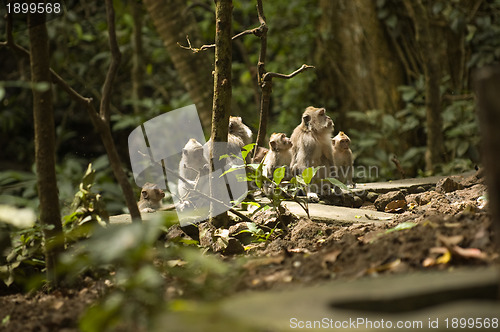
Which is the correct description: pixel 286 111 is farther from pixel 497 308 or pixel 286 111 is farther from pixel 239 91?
pixel 497 308

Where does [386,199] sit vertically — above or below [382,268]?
below

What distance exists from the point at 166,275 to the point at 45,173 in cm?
105

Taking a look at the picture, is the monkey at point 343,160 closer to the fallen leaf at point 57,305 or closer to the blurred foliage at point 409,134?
the blurred foliage at point 409,134

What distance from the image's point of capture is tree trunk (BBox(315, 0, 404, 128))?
11602 mm

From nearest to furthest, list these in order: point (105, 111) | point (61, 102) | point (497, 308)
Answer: point (497, 308), point (105, 111), point (61, 102)

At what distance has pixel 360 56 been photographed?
38.3ft

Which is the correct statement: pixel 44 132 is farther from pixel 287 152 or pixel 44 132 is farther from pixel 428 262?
pixel 287 152

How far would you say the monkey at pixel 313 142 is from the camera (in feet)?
22.6

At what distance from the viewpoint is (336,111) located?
12383 millimetres

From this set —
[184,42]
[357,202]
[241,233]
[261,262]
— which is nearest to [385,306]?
[261,262]

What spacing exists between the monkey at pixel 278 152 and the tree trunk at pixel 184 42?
6.91ft

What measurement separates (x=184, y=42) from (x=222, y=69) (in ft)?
13.5

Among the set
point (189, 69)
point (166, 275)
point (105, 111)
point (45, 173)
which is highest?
point (189, 69)

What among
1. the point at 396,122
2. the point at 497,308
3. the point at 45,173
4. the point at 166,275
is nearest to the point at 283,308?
the point at 497,308
